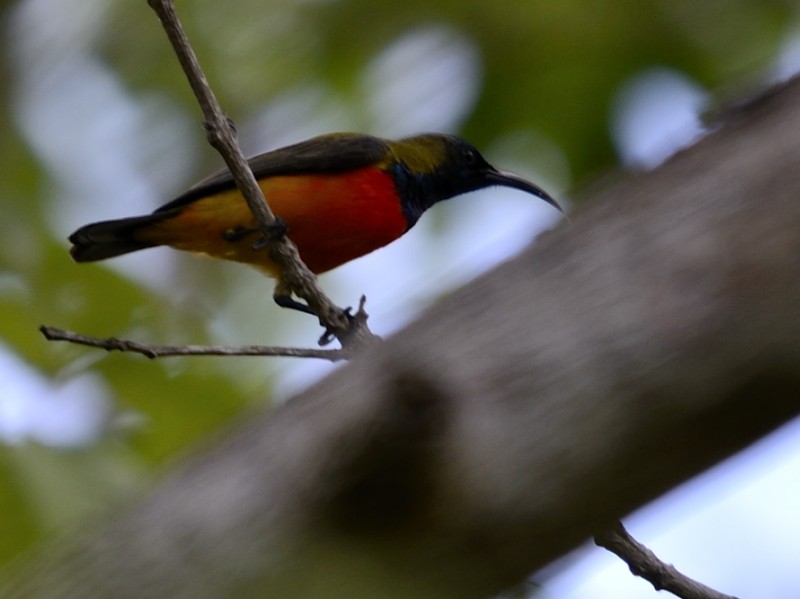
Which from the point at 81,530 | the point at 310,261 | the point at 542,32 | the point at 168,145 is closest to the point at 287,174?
the point at 310,261

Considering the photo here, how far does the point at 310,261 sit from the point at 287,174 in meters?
0.46

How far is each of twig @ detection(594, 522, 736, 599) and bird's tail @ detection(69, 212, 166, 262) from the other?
10.4ft

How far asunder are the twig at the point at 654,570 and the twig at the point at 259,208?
58.7 inches

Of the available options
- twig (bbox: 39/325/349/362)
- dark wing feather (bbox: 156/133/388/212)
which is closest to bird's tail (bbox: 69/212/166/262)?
dark wing feather (bbox: 156/133/388/212)

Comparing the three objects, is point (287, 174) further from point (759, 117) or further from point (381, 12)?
point (759, 117)

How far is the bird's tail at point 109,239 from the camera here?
18.9 feet

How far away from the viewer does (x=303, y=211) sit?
604 centimetres

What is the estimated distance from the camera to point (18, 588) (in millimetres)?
1380

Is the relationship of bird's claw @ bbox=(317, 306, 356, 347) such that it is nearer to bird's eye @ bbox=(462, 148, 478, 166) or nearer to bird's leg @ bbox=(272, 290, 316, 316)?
bird's leg @ bbox=(272, 290, 316, 316)

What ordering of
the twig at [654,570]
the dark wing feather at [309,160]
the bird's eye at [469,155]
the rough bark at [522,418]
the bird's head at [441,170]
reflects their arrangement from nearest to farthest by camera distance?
the rough bark at [522,418], the twig at [654,570], the dark wing feather at [309,160], the bird's head at [441,170], the bird's eye at [469,155]

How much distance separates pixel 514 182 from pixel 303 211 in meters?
1.50

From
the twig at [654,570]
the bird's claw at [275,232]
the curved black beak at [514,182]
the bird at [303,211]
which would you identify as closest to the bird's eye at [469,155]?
the curved black beak at [514,182]

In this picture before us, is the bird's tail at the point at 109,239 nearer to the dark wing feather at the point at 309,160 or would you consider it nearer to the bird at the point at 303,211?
the bird at the point at 303,211

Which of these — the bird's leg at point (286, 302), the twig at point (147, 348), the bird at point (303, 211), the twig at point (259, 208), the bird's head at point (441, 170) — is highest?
the bird's head at point (441, 170)
